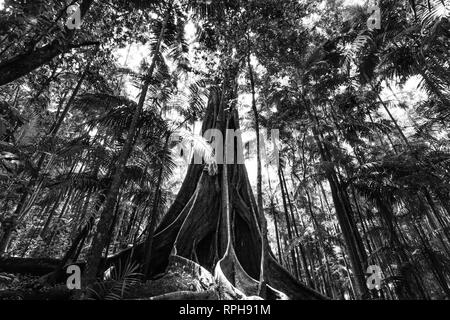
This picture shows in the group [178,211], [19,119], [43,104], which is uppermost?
[43,104]

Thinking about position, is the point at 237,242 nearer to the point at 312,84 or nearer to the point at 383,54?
the point at 312,84

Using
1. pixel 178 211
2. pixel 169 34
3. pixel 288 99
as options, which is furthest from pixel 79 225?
pixel 288 99

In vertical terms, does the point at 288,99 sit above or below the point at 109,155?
above

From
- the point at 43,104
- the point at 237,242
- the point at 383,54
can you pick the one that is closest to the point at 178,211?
the point at 237,242

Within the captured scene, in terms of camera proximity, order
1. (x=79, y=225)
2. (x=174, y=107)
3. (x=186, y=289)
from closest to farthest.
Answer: (x=186, y=289)
(x=79, y=225)
(x=174, y=107)

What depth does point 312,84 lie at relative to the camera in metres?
7.09

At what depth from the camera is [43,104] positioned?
5.22 metres

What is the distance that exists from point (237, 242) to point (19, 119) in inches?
203

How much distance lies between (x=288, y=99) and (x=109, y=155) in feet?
15.2

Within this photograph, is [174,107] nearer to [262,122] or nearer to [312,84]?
[262,122]

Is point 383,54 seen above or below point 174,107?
above

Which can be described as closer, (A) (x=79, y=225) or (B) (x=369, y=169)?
(A) (x=79, y=225)
